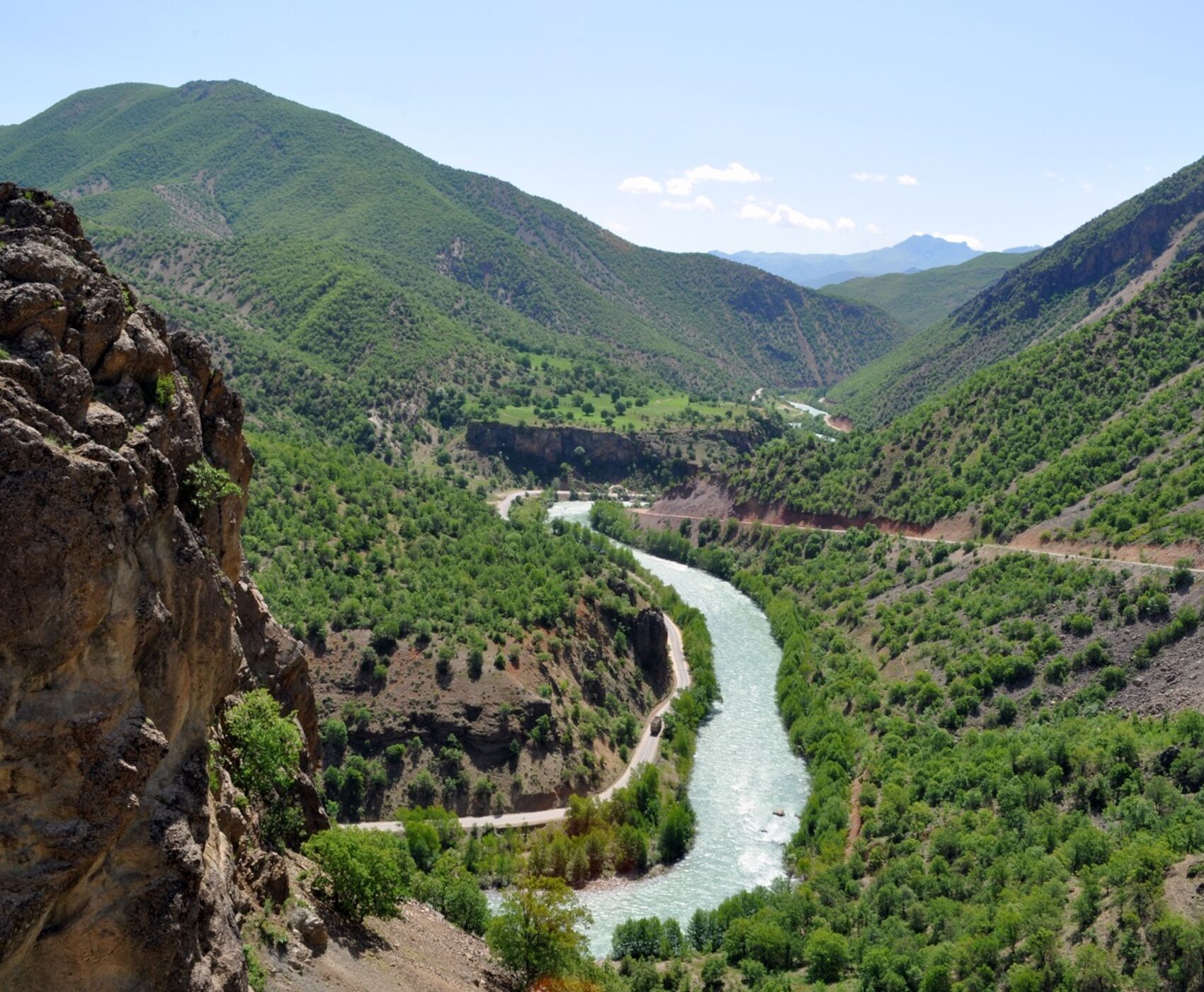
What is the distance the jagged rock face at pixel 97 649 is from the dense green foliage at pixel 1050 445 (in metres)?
81.0

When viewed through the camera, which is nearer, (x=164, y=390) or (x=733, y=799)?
(x=164, y=390)

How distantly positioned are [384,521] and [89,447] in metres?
71.1

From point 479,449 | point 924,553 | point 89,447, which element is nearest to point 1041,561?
point 924,553

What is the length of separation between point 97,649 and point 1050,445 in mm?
111068

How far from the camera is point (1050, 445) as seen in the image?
11712 centimetres

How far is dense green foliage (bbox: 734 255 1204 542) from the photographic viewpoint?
101 m

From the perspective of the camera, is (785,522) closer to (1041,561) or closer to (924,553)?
(924,553)

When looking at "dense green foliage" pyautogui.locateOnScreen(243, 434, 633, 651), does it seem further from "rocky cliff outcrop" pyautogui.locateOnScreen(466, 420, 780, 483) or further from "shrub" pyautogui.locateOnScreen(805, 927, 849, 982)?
"rocky cliff outcrop" pyautogui.locateOnScreen(466, 420, 780, 483)

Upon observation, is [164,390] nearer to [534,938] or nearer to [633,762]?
[534,938]

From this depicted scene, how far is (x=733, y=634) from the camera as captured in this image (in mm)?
113750

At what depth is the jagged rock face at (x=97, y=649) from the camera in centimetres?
2273

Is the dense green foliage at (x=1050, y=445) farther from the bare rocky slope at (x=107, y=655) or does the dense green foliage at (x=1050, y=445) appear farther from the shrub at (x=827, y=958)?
the bare rocky slope at (x=107, y=655)

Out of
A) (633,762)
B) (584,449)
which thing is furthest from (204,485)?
(584,449)

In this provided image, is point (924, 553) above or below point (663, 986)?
above
